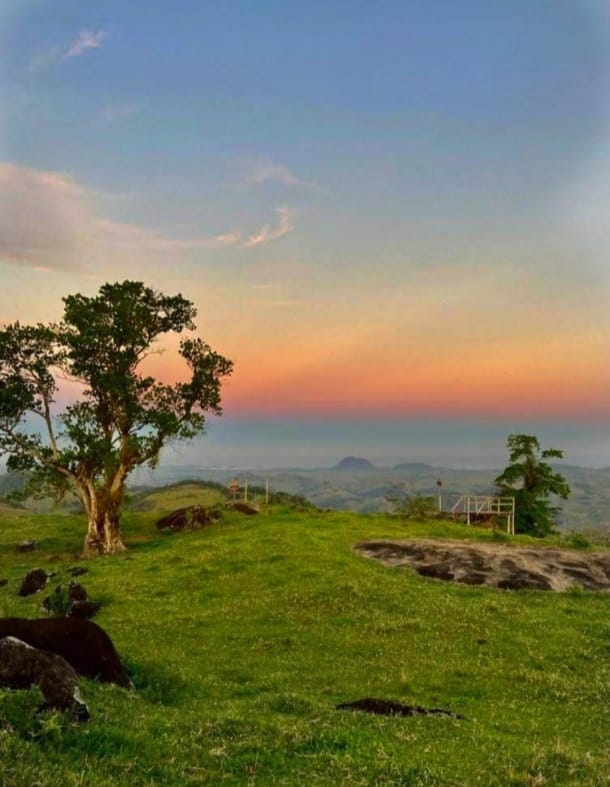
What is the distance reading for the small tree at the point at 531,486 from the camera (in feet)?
252

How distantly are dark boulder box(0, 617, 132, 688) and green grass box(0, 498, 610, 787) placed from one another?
1.11 metres

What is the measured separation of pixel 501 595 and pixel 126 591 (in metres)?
20.2

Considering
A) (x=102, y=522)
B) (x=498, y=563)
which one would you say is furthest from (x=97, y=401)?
(x=498, y=563)

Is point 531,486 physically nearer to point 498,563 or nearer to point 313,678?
point 498,563

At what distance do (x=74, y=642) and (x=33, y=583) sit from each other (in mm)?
24339

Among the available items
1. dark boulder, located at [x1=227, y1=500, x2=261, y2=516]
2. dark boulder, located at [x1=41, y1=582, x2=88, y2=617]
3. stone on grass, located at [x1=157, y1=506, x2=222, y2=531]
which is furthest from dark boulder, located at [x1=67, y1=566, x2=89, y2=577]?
dark boulder, located at [x1=227, y1=500, x2=261, y2=516]

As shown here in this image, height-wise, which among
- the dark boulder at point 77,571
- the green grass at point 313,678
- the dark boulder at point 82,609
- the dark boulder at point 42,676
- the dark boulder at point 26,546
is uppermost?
the dark boulder at point 42,676

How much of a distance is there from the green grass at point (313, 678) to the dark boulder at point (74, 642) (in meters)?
1.11

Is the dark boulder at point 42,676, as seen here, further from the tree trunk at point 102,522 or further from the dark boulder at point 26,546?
the dark boulder at point 26,546

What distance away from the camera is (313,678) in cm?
1977

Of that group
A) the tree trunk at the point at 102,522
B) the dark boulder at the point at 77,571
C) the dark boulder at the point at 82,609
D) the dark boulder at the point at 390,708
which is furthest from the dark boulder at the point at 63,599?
the tree trunk at the point at 102,522

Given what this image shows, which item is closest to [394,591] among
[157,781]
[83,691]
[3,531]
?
[83,691]

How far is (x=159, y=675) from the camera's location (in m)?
17.6

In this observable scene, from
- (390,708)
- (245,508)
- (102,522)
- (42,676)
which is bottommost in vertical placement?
(102,522)
